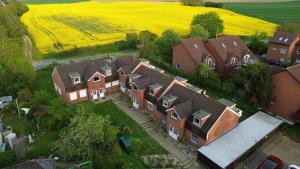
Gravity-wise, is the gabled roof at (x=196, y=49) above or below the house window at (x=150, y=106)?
above

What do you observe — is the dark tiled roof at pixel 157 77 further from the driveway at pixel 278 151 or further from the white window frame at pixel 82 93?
the driveway at pixel 278 151

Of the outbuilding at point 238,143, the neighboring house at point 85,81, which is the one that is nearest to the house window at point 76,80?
the neighboring house at point 85,81

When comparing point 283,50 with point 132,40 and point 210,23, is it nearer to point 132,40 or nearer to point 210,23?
point 210,23

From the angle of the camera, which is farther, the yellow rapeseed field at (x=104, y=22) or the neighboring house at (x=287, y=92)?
the yellow rapeseed field at (x=104, y=22)

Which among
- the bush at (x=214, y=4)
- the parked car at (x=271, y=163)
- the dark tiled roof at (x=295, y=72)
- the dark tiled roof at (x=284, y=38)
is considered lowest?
the parked car at (x=271, y=163)

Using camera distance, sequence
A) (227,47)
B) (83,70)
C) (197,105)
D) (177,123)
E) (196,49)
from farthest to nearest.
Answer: (227,47), (196,49), (83,70), (197,105), (177,123)

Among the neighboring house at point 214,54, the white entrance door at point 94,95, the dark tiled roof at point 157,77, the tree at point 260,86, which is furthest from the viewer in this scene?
the neighboring house at point 214,54

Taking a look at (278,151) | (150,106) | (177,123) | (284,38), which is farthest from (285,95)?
(284,38)

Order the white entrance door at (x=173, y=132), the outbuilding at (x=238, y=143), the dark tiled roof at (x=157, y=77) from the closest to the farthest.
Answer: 1. the outbuilding at (x=238, y=143)
2. the white entrance door at (x=173, y=132)
3. the dark tiled roof at (x=157, y=77)
